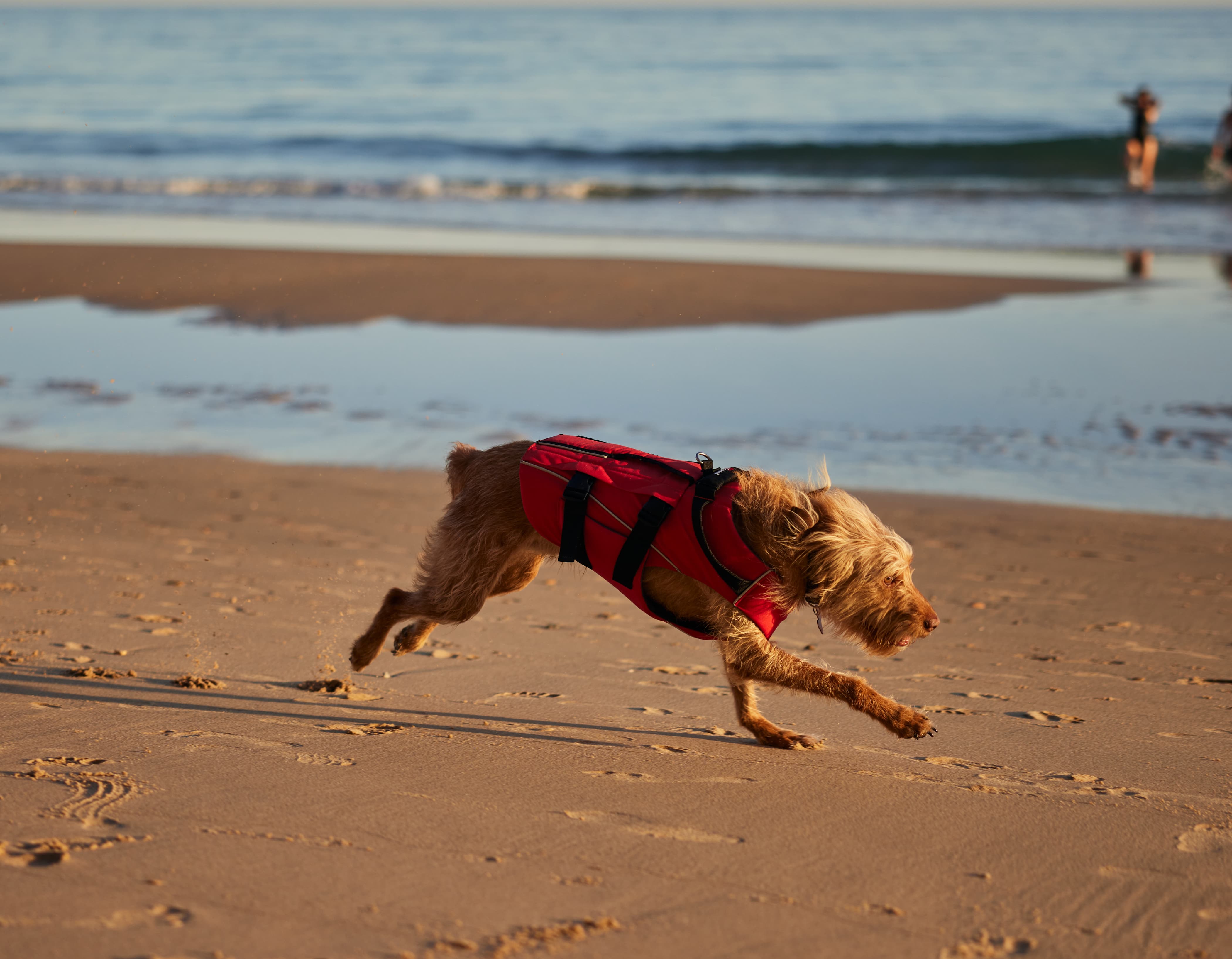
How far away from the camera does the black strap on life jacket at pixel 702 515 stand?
3.66 metres

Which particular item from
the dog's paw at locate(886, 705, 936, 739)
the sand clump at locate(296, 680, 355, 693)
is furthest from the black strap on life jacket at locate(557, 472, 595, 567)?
the dog's paw at locate(886, 705, 936, 739)

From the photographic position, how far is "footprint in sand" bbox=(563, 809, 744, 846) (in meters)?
3.05

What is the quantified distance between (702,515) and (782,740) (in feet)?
2.78

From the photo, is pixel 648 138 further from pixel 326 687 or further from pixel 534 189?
pixel 326 687

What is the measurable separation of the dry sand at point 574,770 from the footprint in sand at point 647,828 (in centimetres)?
2

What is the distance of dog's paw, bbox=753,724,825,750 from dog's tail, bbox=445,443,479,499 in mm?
1425

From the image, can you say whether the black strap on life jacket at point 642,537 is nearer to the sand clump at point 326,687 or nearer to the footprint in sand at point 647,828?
the footprint in sand at point 647,828

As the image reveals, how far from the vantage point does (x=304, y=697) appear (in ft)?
Result: 13.5

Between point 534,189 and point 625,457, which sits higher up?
point 534,189

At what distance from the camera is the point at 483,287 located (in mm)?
12617

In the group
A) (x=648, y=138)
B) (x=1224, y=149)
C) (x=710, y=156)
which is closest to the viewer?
(x=1224, y=149)

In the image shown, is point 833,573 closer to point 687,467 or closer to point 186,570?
point 687,467

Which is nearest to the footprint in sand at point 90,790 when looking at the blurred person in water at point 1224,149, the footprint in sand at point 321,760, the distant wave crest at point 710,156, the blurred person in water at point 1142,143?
the footprint in sand at point 321,760

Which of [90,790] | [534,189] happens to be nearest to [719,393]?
[90,790]
